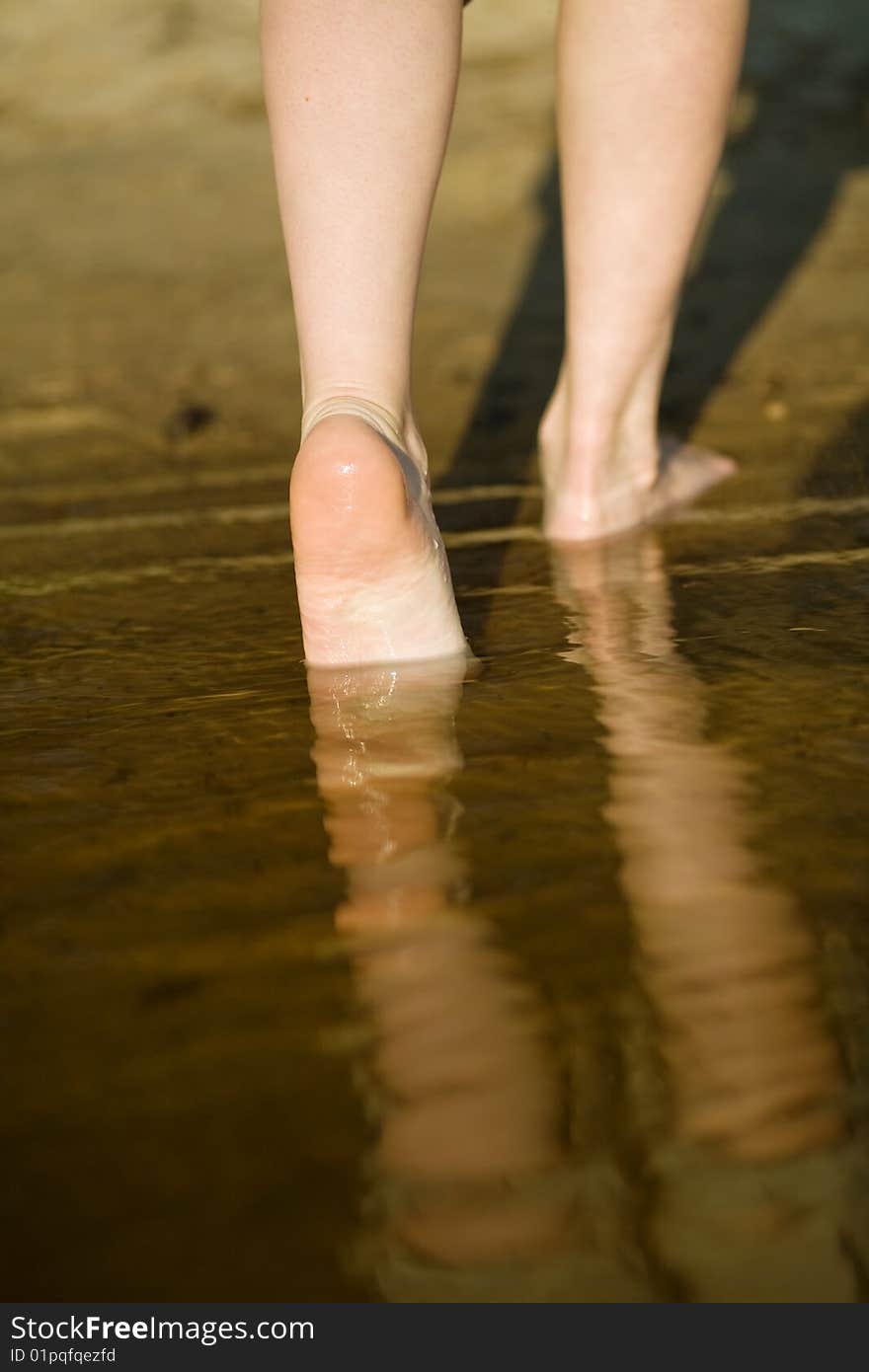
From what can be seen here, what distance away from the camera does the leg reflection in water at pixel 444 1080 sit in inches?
19.6

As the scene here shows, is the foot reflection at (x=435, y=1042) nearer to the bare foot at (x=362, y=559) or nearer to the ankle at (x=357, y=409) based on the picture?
the bare foot at (x=362, y=559)

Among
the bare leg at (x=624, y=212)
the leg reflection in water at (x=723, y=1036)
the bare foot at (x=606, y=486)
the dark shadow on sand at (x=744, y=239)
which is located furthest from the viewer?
the dark shadow on sand at (x=744, y=239)

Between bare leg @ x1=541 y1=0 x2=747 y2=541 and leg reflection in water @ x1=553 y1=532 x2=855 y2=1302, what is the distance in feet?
2.38

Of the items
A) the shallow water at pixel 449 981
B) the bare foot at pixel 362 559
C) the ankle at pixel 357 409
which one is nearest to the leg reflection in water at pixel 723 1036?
the shallow water at pixel 449 981

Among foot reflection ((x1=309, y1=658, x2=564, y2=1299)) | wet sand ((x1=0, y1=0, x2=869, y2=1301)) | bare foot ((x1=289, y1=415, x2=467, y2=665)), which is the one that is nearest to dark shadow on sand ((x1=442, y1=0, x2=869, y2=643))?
bare foot ((x1=289, y1=415, x2=467, y2=665))

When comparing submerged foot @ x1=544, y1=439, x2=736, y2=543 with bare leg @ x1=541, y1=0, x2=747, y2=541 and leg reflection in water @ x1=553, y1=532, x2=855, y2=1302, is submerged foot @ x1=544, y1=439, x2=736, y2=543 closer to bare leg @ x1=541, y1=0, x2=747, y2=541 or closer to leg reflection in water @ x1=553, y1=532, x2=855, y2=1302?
bare leg @ x1=541, y1=0, x2=747, y2=541

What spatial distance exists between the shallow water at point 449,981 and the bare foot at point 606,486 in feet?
1.70

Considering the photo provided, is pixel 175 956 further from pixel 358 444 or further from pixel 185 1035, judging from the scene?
pixel 358 444

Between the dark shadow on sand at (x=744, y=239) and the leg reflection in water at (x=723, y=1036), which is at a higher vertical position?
the dark shadow on sand at (x=744, y=239)

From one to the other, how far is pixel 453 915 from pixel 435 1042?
11cm

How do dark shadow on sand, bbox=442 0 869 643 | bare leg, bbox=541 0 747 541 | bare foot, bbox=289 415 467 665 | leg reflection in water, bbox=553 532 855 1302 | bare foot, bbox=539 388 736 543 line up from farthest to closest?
dark shadow on sand, bbox=442 0 869 643
bare foot, bbox=539 388 736 543
bare leg, bbox=541 0 747 541
bare foot, bbox=289 415 467 665
leg reflection in water, bbox=553 532 855 1302

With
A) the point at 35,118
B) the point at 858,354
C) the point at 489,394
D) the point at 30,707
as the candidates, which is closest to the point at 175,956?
the point at 30,707

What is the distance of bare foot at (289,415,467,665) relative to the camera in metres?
1.16

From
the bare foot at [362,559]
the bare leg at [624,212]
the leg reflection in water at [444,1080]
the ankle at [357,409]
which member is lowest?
the leg reflection in water at [444,1080]
